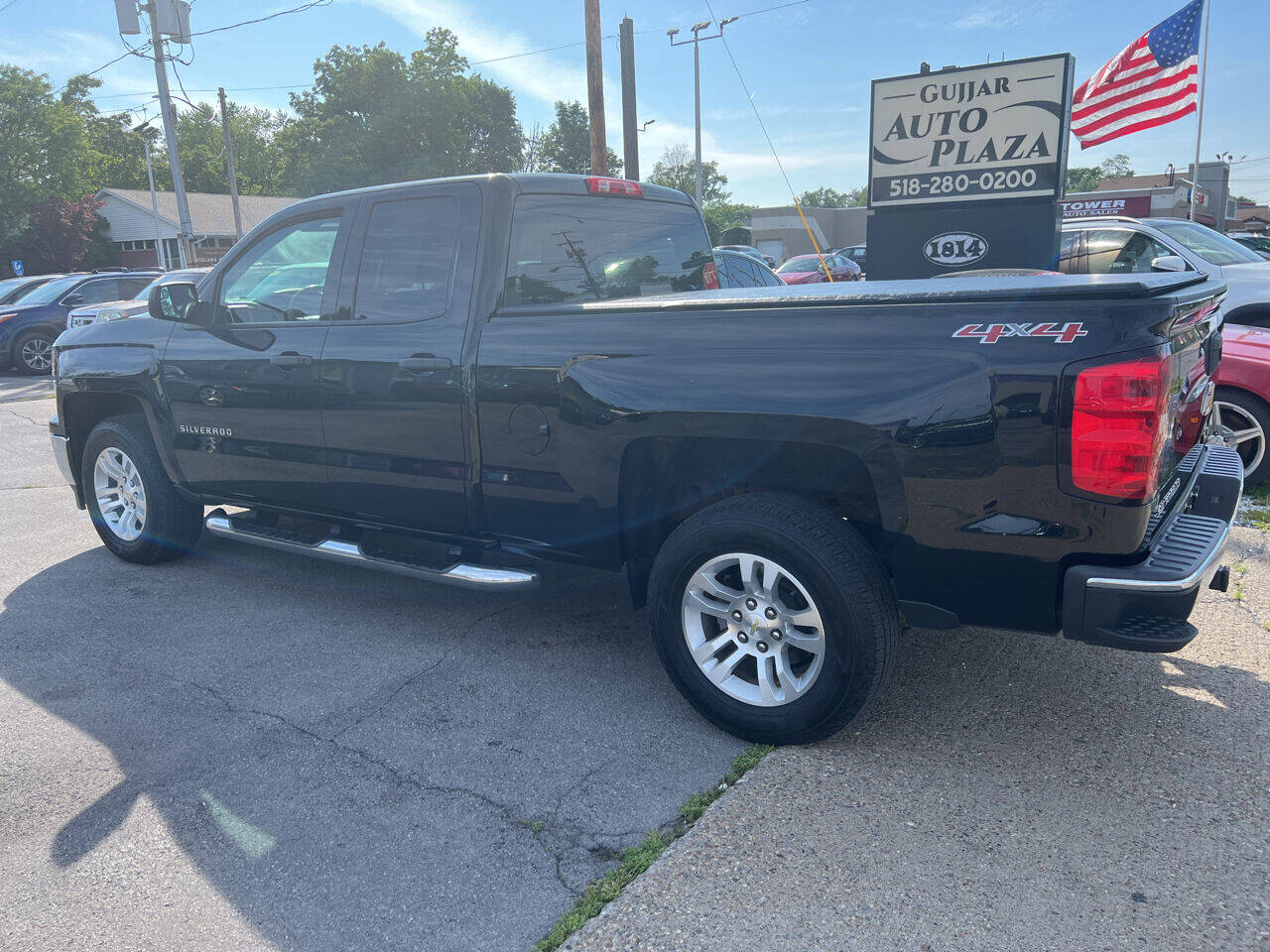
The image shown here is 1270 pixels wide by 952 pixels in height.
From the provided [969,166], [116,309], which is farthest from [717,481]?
[116,309]

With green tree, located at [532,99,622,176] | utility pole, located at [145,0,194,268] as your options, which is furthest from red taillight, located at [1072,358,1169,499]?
green tree, located at [532,99,622,176]

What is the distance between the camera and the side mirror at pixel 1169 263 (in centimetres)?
668

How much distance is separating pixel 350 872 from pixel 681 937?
97 cm

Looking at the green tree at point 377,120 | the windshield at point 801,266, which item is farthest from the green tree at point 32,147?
the windshield at point 801,266

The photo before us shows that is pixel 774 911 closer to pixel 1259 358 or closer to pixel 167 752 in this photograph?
pixel 167 752

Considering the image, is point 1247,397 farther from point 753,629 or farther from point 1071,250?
point 753,629

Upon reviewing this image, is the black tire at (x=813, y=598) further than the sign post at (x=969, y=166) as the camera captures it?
No

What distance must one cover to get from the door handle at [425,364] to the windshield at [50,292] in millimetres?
16032

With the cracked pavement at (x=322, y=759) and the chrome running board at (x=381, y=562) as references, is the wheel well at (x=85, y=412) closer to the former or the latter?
the cracked pavement at (x=322, y=759)

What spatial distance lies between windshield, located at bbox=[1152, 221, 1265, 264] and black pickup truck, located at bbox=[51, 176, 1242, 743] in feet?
16.8

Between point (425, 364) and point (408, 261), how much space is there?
1.78 feet

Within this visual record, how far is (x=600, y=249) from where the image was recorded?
13.8 ft

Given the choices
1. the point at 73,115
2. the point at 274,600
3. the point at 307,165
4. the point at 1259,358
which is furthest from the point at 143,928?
the point at 73,115

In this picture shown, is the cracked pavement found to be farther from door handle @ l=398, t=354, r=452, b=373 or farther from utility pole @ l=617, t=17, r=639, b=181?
utility pole @ l=617, t=17, r=639, b=181
